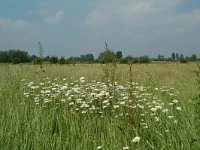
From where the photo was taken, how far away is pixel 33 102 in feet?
17.6

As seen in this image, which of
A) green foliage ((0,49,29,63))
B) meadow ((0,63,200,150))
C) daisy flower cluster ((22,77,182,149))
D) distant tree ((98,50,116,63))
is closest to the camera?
meadow ((0,63,200,150))

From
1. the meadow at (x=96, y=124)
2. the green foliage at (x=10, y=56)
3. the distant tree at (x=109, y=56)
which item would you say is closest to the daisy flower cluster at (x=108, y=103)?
the meadow at (x=96, y=124)

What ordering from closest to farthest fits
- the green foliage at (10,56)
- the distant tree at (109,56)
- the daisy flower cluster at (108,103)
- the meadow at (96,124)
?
the meadow at (96,124)
the daisy flower cluster at (108,103)
the distant tree at (109,56)
the green foliage at (10,56)

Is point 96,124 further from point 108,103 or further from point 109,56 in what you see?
point 109,56

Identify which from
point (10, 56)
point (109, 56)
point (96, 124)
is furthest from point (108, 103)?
point (10, 56)

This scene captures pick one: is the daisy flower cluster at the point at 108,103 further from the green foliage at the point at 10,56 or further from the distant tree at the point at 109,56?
the green foliage at the point at 10,56

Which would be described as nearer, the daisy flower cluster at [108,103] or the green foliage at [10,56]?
the daisy flower cluster at [108,103]

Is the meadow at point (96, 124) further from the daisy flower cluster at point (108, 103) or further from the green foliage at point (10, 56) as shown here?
the green foliage at point (10, 56)

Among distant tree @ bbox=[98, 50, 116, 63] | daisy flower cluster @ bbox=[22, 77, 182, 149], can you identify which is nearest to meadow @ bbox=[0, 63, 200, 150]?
daisy flower cluster @ bbox=[22, 77, 182, 149]

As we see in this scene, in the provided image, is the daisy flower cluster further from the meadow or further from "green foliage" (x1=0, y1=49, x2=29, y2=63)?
"green foliage" (x1=0, y1=49, x2=29, y2=63)

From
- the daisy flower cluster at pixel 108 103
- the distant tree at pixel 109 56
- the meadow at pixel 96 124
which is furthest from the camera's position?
the distant tree at pixel 109 56

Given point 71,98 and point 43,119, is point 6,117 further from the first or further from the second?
point 71,98

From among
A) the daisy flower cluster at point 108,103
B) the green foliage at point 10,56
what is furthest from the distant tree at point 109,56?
the green foliage at point 10,56

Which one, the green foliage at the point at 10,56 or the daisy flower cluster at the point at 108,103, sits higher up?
the green foliage at the point at 10,56
